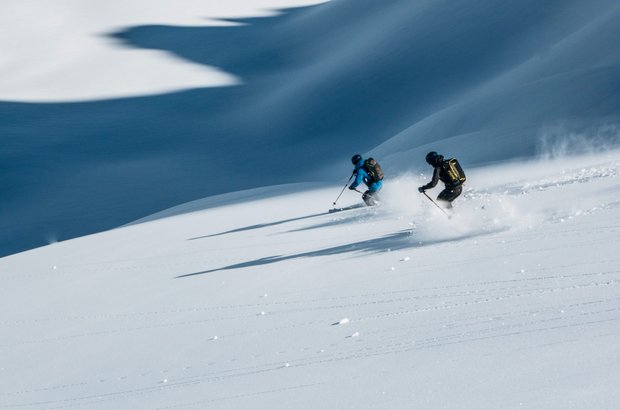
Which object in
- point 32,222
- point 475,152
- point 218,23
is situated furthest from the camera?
point 218,23

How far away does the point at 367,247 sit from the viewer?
12.8m

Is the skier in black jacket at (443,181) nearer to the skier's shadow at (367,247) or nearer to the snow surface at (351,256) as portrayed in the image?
the snow surface at (351,256)

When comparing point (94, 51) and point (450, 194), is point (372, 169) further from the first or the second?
point (94, 51)

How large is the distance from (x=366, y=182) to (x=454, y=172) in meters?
3.74

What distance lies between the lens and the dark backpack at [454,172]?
43.2ft

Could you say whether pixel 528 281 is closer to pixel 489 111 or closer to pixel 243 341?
pixel 243 341

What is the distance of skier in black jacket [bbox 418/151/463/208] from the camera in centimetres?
1298

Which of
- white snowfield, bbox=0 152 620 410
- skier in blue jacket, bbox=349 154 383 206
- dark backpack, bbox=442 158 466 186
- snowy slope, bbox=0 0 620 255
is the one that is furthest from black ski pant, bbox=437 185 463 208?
snowy slope, bbox=0 0 620 255

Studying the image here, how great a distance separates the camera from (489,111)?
2897cm

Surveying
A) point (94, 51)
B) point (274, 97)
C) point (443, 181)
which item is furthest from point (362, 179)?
point (94, 51)

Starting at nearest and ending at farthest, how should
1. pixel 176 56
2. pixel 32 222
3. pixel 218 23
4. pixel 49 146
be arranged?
pixel 32 222
pixel 49 146
pixel 176 56
pixel 218 23

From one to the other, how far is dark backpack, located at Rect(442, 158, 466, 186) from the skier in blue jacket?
319 centimetres

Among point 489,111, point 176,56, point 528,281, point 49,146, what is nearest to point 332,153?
point 489,111

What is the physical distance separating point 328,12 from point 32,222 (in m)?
33.2
